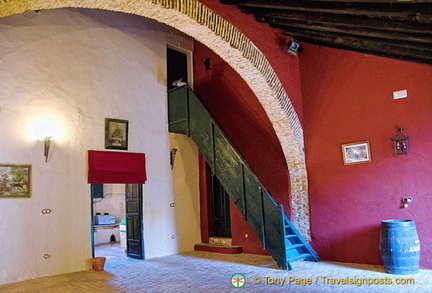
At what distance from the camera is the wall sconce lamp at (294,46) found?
6973 millimetres

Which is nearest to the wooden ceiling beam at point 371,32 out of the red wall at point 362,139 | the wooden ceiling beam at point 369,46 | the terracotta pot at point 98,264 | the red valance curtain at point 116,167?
the wooden ceiling beam at point 369,46

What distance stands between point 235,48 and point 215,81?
333 centimetres

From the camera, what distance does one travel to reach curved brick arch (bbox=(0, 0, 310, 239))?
4277 millimetres

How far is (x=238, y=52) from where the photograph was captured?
573cm

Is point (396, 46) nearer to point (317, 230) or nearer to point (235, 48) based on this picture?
point (235, 48)

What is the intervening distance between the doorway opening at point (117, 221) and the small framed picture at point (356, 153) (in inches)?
173

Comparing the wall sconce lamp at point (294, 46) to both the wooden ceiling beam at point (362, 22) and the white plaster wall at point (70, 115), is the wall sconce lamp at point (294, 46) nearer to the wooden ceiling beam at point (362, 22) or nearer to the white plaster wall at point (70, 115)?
the wooden ceiling beam at point (362, 22)

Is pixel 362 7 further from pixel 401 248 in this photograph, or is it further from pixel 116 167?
pixel 116 167

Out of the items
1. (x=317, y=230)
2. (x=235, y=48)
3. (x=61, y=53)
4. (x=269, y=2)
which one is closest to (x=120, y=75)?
(x=61, y=53)

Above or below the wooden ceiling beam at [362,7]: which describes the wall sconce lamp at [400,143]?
below

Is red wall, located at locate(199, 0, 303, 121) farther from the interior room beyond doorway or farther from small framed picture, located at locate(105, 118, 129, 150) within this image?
the interior room beyond doorway

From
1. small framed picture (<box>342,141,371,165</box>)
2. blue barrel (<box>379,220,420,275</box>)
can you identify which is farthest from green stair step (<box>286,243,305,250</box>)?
small framed picture (<box>342,141,371,165</box>)

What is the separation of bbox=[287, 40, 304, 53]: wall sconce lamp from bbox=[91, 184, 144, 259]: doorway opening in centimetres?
433

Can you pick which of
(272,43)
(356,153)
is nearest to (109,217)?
(272,43)
